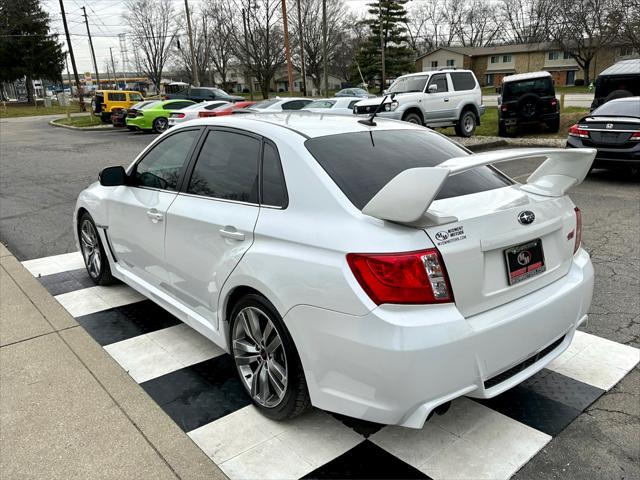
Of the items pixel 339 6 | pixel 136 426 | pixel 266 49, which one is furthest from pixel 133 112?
pixel 339 6

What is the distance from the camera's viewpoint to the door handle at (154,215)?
141 inches

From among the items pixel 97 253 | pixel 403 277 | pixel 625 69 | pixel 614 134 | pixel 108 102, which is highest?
pixel 108 102

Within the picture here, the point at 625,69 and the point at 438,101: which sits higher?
the point at 625,69

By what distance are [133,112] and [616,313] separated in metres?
23.5

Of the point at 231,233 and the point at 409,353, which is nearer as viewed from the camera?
the point at 409,353

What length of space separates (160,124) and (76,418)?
2221cm

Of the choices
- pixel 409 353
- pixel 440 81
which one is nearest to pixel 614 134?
pixel 440 81

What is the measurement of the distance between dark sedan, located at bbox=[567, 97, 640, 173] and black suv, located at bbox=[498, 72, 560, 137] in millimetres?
6019

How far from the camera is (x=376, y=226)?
2.31 metres

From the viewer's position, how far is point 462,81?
16.0 meters

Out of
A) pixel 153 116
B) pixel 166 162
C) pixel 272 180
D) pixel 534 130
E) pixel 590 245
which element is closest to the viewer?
pixel 272 180

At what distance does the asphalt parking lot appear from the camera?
257 cm

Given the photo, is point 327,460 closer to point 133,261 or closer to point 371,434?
point 371,434

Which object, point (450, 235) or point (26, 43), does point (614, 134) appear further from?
point (26, 43)
